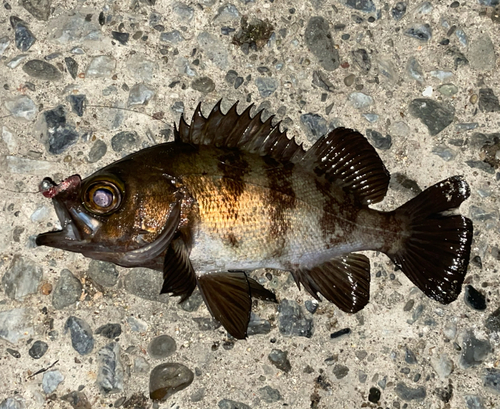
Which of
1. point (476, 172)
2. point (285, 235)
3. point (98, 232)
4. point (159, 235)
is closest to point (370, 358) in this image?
point (285, 235)

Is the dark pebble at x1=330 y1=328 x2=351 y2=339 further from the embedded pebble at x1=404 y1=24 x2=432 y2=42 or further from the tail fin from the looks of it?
the embedded pebble at x1=404 y1=24 x2=432 y2=42

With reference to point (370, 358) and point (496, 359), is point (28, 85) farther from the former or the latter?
point (496, 359)

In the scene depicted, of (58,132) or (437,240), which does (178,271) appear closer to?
(58,132)

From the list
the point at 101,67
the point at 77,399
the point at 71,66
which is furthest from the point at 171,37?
the point at 77,399

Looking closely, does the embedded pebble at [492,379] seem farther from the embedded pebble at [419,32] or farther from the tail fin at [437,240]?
the embedded pebble at [419,32]

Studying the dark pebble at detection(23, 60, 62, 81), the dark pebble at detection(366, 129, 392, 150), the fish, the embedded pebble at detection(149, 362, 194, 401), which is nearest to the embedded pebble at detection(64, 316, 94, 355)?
the embedded pebble at detection(149, 362, 194, 401)

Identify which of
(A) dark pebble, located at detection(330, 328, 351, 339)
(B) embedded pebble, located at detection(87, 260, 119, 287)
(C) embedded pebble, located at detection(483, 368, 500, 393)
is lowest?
(B) embedded pebble, located at detection(87, 260, 119, 287)
